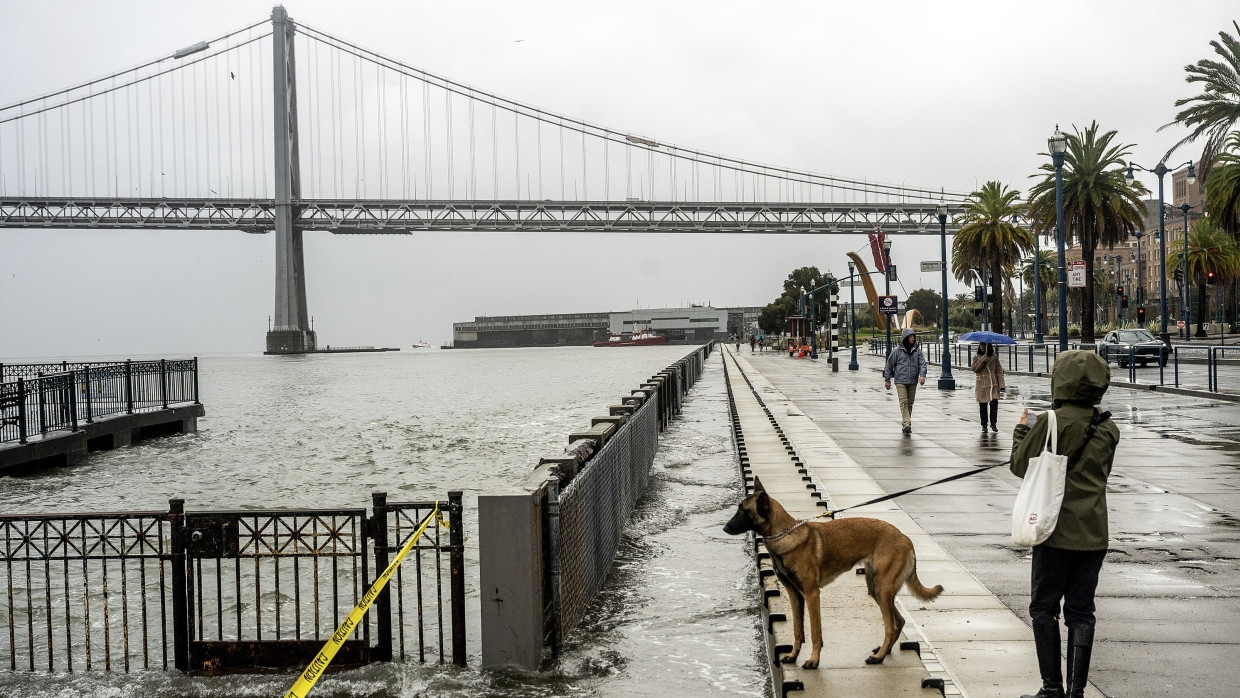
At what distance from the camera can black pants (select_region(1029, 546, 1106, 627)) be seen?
461 centimetres

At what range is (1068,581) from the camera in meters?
4.65

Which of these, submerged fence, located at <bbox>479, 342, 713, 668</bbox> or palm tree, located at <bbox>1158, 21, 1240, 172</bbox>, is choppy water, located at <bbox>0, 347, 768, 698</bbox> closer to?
submerged fence, located at <bbox>479, 342, 713, 668</bbox>

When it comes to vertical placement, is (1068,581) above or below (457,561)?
above

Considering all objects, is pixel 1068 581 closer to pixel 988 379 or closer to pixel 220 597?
pixel 220 597

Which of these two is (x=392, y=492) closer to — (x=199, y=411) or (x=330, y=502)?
(x=330, y=502)

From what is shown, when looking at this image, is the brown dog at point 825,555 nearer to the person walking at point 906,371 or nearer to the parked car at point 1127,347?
the person walking at point 906,371

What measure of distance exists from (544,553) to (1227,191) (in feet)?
131

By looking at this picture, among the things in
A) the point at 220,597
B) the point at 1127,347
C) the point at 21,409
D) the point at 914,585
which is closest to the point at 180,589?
the point at 220,597

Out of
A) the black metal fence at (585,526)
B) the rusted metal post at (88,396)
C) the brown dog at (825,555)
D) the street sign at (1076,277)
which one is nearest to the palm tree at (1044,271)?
the street sign at (1076,277)

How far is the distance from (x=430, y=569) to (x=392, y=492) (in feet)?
26.5

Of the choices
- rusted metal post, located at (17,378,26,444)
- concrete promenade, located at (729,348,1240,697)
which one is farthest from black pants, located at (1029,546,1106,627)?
rusted metal post, located at (17,378,26,444)

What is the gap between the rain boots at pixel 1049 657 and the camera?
15.3ft

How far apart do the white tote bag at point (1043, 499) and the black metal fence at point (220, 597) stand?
2.87 meters

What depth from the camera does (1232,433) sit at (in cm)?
1675
